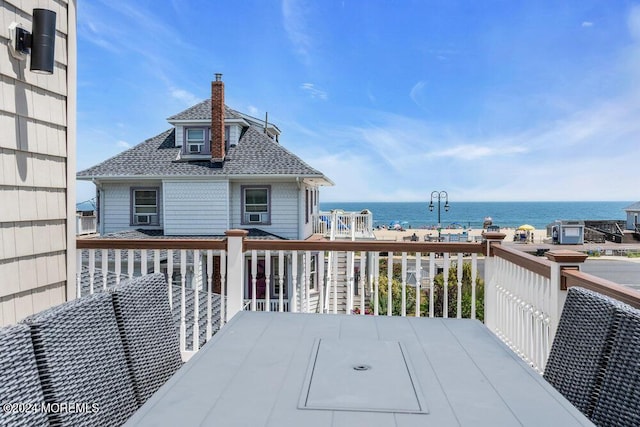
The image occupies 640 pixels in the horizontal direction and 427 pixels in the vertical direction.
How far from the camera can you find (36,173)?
2.65m

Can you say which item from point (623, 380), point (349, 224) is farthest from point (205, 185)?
point (623, 380)

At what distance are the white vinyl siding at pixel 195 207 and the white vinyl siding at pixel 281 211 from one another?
0.38m

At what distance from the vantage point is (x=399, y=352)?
5.28ft

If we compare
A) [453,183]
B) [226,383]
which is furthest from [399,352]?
[453,183]

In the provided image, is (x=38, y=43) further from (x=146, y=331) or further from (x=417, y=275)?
(x=417, y=275)

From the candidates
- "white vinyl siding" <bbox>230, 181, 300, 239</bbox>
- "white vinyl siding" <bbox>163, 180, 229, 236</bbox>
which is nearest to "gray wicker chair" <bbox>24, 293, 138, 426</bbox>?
"white vinyl siding" <bbox>230, 181, 300, 239</bbox>

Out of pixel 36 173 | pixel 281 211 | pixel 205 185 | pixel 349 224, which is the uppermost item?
pixel 205 185

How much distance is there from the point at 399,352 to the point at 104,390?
0.99 m

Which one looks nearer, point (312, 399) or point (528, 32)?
point (312, 399)

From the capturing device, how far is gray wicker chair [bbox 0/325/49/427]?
1.06m

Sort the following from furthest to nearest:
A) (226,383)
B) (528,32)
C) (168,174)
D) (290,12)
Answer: (528,32) → (290,12) → (168,174) → (226,383)

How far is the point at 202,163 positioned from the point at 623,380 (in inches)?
485

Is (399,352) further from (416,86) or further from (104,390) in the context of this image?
(416,86)

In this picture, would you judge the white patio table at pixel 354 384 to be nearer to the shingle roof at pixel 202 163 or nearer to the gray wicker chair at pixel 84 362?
the gray wicker chair at pixel 84 362
